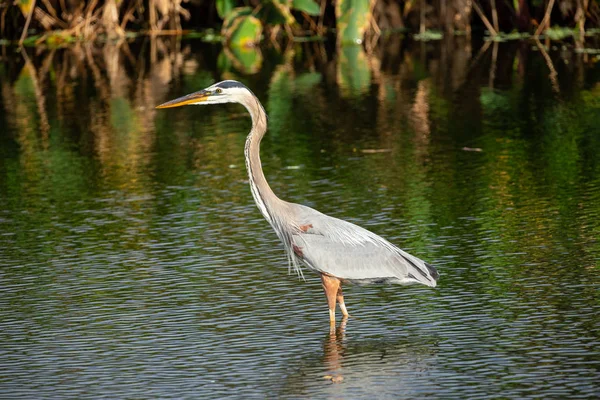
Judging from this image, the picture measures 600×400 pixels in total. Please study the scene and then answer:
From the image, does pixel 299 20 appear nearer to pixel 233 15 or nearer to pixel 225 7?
pixel 225 7

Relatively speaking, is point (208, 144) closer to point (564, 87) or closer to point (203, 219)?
point (203, 219)

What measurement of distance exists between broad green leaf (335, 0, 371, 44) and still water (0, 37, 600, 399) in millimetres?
3664

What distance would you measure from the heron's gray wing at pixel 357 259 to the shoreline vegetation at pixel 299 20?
48.5 feet

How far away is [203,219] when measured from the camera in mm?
10172

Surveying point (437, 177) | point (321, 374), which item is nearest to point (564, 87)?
point (437, 177)

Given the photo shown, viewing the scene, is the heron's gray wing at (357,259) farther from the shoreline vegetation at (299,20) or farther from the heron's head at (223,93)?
the shoreline vegetation at (299,20)

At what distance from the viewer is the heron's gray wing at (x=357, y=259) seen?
7184mm

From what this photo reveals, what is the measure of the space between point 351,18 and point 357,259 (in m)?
15.6

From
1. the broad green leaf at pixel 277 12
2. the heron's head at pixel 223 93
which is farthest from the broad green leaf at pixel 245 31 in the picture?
the heron's head at pixel 223 93

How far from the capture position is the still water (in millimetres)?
6535

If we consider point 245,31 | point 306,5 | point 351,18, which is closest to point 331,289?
point 306,5

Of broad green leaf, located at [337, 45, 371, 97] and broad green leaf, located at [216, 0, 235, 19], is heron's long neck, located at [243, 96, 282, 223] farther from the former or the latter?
broad green leaf, located at [216, 0, 235, 19]

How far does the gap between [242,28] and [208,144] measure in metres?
9.75

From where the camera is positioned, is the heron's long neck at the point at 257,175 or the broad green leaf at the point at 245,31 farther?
the broad green leaf at the point at 245,31
